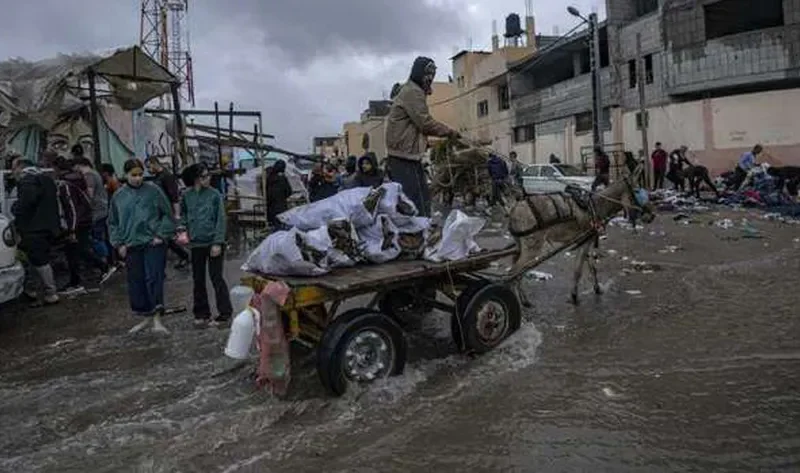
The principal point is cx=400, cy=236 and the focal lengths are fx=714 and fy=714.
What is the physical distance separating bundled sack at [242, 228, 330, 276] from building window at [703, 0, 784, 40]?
26.9m

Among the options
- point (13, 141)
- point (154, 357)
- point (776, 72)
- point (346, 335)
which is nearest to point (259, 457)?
point (346, 335)

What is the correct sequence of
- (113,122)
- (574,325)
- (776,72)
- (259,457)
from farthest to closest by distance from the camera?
(776,72)
(113,122)
(574,325)
(259,457)

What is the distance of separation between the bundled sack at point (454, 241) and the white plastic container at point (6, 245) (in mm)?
4509

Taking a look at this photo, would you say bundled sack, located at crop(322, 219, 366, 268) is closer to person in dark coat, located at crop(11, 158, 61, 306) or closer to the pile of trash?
the pile of trash

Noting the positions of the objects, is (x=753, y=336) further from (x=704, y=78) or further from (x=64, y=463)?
(x=704, y=78)

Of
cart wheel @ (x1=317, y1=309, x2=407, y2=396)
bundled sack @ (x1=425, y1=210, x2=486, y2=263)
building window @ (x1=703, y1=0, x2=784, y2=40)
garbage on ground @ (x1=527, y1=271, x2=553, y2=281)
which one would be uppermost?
building window @ (x1=703, y1=0, x2=784, y2=40)

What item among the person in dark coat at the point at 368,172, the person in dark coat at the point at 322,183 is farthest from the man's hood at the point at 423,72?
the person in dark coat at the point at 322,183

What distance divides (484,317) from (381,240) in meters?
1.03

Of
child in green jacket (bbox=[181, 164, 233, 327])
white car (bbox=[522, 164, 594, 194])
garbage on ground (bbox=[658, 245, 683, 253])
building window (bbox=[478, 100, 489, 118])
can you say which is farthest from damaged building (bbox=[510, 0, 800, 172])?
child in green jacket (bbox=[181, 164, 233, 327])

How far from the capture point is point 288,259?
190 inches

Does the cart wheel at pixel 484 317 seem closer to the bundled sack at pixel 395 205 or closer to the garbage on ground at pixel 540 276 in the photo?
the bundled sack at pixel 395 205

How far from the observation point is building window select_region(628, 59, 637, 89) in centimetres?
3077

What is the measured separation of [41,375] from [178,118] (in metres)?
8.62

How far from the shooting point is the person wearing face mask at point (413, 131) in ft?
20.8
